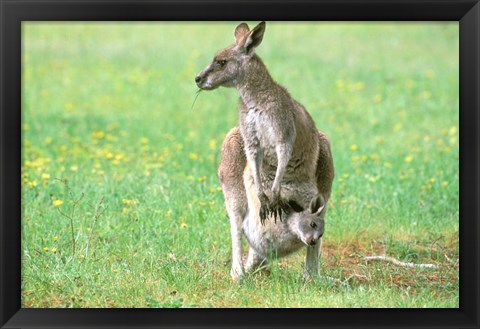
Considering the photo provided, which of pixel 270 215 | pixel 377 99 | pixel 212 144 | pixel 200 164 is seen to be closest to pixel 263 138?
pixel 270 215

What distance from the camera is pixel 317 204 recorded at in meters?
7.87

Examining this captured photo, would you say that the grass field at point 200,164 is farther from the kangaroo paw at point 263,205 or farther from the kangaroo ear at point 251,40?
the kangaroo ear at point 251,40

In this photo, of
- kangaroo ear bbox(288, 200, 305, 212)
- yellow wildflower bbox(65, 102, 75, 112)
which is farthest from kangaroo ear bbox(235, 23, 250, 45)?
yellow wildflower bbox(65, 102, 75, 112)

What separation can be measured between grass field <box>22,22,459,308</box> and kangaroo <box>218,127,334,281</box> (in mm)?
208

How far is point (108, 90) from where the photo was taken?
16234mm

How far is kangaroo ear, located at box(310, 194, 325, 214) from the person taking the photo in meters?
7.83

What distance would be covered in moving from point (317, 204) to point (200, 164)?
12.9ft

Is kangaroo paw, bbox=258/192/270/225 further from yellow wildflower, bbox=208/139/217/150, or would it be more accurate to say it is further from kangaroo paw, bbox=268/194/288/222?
yellow wildflower, bbox=208/139/217/150

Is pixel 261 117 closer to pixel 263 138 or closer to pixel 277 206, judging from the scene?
pixel 263 138

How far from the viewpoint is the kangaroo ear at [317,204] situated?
7832mm
